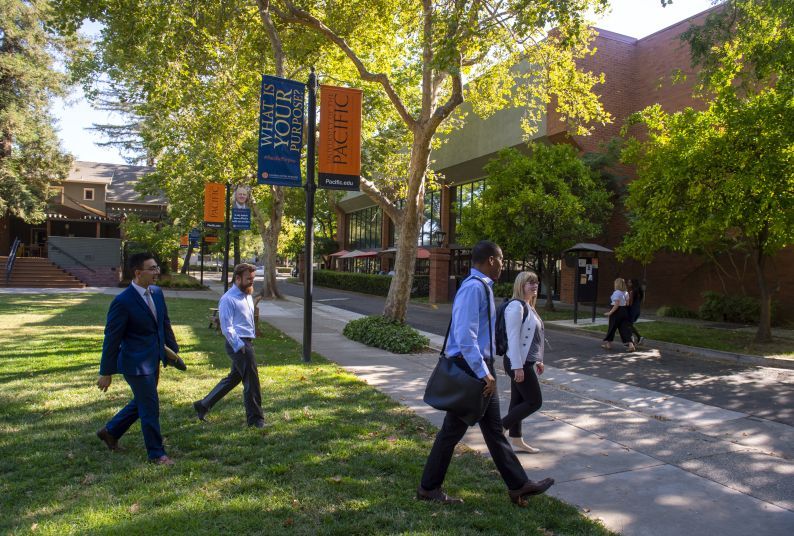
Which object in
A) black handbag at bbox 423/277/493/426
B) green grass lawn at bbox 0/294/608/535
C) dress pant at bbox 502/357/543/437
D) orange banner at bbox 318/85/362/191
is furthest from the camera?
orange banner at bbox 318/85/362/191

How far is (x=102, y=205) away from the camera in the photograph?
4534cm

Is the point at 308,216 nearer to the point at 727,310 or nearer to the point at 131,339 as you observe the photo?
the point at 131,339

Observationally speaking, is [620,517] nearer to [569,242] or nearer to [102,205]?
[569,242]

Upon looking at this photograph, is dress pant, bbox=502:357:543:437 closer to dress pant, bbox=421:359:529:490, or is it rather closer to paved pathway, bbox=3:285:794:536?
paved pathway, bbox=3:285:794:536

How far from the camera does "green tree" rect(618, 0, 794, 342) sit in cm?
1073

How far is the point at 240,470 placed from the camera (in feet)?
14.8

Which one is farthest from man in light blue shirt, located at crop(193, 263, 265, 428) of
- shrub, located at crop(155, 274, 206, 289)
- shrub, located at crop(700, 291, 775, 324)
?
shrub, located at crop(155, 274, 206, 289)

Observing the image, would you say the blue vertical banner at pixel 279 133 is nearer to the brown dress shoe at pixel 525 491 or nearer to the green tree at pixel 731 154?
the brown dress shoe at pixel 525 491

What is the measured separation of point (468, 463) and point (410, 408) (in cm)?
Answer: 189

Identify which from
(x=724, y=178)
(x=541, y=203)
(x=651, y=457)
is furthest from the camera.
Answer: (x=541, y=203)

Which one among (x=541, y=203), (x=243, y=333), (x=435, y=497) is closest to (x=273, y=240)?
(x=541, y=203)

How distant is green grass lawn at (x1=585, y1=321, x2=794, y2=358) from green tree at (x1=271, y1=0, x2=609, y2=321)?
5765mm

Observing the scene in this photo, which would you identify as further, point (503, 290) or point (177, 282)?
point (177, 282)

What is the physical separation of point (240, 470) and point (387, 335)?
7162 millimetres
